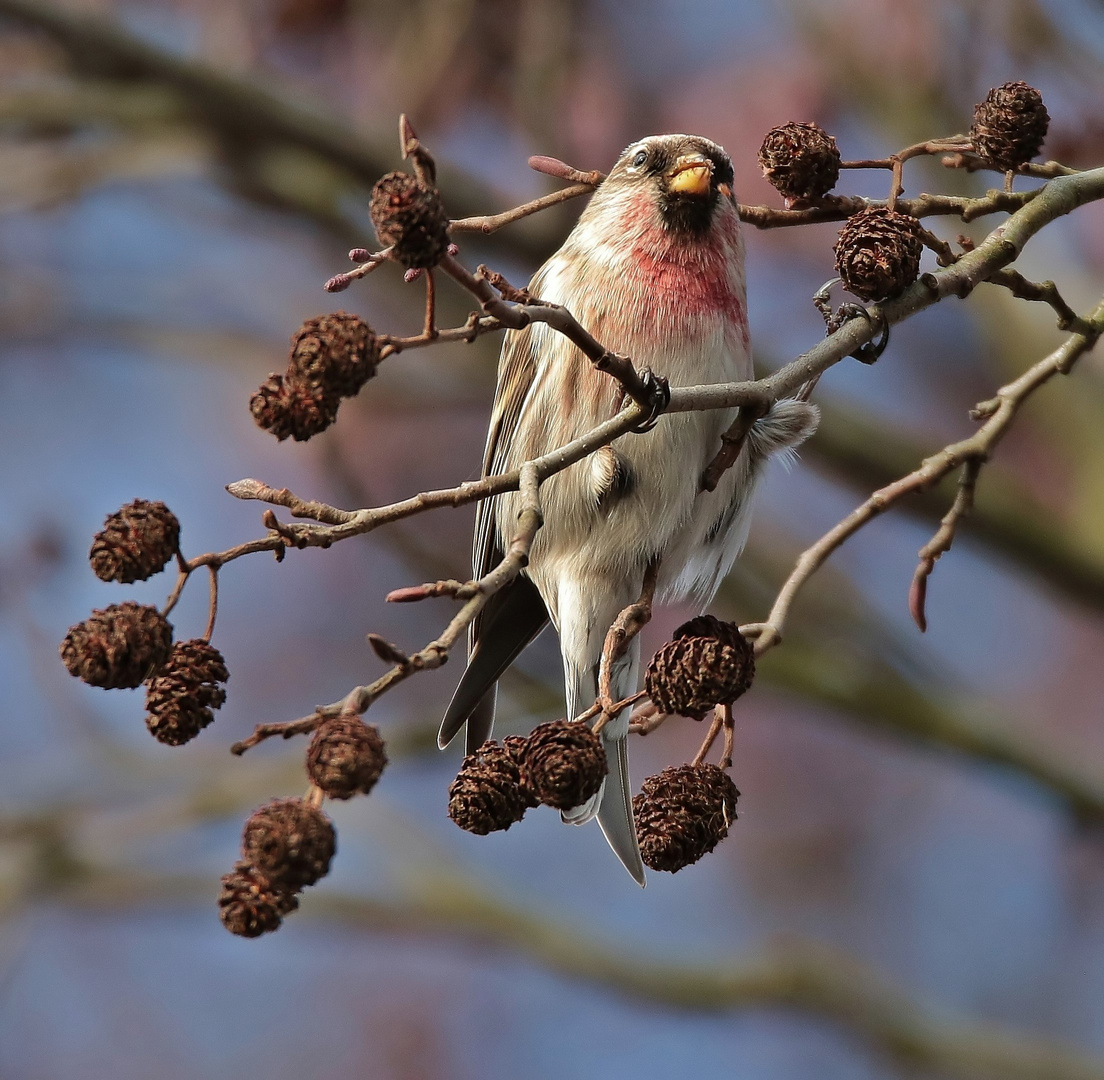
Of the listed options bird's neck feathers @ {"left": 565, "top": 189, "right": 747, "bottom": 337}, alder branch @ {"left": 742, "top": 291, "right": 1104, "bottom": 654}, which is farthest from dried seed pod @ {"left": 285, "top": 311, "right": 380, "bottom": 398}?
bird's neck feathers @ {"left": 565, "top": 189, "right": 747, "bottom": 337}

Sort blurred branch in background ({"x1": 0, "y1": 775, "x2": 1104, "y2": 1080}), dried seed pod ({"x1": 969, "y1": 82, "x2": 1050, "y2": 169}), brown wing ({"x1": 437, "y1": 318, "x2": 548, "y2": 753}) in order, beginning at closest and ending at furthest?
1. dried seed pod ({"x1": 969, "y1": 82, "x2": 1050, "y2": 169})
2. brown wing ({"x1": 437, "y1": 318, "x2": 548, "y2": 753})
3. blurred branch in background ({"x1": 0, "y1": 775, "x2": 1104, "y2": 1080})

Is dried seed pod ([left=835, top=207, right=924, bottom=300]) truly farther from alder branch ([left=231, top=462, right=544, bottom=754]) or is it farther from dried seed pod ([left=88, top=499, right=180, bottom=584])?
dried seed pod ([left=88, top=499, right=180, bottom=584])

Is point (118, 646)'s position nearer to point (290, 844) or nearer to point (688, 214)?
point (290, 844)

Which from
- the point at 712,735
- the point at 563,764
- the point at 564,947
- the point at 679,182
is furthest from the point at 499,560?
the point at 564,947

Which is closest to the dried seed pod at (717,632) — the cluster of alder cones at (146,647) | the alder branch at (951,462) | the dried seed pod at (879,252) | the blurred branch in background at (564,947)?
the alder branch at (951,462)

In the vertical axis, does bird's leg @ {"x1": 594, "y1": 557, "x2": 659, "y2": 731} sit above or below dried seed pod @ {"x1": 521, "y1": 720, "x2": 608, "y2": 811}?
above

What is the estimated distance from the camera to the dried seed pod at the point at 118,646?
4.63 ft

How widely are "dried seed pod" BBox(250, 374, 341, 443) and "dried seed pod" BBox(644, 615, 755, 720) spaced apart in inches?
21.7

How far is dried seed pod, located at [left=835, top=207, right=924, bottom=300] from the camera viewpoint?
6.13ft

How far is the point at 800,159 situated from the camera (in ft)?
6.27

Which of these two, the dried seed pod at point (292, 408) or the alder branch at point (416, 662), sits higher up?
the dried seed pod at point (292, 408)

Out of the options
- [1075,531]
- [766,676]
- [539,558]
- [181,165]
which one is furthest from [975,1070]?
[181,165]

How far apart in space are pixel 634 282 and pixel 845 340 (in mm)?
902

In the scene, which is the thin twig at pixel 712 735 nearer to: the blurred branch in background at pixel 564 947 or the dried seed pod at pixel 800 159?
the dried seed pod at pixel 800 159
